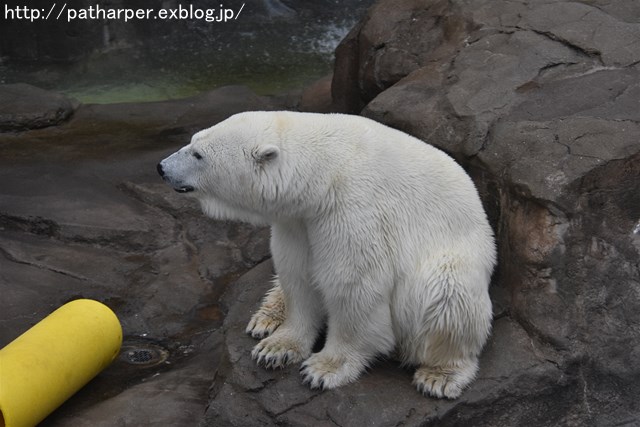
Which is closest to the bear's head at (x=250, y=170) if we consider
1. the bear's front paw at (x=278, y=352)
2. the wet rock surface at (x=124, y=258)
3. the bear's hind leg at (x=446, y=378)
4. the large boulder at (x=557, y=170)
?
the bear's front paw at (x=278, y=352)

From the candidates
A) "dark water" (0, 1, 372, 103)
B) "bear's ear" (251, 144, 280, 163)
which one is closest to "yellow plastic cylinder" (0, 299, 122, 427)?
"bear's ear" (251, 144, 280, 163)

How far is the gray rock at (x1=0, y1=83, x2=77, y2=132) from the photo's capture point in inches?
313

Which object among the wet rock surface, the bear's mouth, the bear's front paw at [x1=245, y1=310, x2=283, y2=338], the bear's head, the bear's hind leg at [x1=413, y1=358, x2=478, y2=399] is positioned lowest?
the wet rock surface

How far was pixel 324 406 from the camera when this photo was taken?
4.35 meters

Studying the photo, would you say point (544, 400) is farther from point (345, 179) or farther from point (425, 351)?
point (345, 179)

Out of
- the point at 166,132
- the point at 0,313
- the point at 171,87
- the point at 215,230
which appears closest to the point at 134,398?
the point at 0,313

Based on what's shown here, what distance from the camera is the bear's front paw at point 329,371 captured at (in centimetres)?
441

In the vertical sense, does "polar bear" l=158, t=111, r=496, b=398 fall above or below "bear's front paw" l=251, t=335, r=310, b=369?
above

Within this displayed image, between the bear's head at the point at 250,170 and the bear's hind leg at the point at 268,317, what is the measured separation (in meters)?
0.66

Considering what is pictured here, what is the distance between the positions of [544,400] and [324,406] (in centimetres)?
109

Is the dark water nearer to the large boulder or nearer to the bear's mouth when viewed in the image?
the large boulder

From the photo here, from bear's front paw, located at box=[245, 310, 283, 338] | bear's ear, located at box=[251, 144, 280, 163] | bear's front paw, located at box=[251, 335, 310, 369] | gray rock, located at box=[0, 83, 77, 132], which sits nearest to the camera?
bear's ear, located at box=[251, 144, 280, 163]

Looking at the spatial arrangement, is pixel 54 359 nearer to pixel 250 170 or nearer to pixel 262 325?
pixel 262 325

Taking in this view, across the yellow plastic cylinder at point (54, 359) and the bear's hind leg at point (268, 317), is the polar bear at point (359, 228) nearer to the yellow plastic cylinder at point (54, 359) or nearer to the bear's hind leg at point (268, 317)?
the bear's hind leg at point (268, 317)
